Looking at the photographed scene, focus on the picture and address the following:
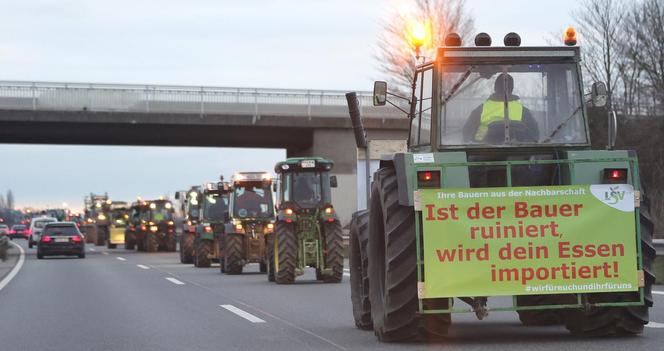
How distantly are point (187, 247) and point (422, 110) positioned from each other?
2825 cm

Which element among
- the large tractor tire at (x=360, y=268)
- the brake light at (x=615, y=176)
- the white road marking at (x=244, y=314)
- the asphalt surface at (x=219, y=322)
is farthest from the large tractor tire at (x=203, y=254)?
the brake light at (x=615, y=176)

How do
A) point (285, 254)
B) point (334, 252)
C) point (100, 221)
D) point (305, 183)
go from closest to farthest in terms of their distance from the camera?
1. point (285, 254)
2. point (334, 252)
3. point (305, 183)
4. point (100, 221)

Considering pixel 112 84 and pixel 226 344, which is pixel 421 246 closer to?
pixel 226 344

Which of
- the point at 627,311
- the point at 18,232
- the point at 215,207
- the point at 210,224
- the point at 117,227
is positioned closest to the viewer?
the point at 627,311

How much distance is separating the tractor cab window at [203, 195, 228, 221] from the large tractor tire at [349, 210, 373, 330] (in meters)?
23.9

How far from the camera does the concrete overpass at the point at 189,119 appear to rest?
51.2m

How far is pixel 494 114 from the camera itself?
476 inches

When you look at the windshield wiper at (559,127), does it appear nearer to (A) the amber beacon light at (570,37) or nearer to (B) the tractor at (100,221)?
(A) the amber beacon light at (570,37)

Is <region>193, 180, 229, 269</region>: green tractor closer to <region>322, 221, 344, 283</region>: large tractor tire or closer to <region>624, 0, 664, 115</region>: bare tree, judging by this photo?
<region>322, 221, 344, 283</region>: large tractor tire

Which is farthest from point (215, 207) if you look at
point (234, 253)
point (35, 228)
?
point (35, 228)

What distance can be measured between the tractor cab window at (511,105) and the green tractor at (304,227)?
1307 cm

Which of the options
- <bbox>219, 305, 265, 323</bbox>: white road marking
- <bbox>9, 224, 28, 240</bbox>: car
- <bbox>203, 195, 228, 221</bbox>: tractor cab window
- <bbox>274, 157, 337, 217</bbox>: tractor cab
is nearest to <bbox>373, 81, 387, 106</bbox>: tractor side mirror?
<bbox>219, 305, 265, 323</bbox>: white road marking

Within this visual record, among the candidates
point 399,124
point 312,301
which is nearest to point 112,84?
point 399,124

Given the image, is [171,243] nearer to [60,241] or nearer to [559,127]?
[60,241]
